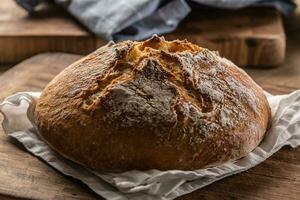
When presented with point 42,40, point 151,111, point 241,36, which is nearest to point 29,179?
Answer: point 151,111

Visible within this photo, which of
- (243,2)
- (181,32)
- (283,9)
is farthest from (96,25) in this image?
(283,9)

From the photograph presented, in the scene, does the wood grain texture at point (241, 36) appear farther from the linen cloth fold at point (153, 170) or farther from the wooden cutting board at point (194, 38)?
the linen cloth fold at point (153, 170)

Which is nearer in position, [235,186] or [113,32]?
[235,186]

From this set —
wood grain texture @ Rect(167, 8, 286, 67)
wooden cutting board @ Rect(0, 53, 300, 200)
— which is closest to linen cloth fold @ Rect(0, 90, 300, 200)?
wooden cutting board @ Rect(0, 53, 300, 200)

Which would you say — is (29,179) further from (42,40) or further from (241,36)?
(241,36)

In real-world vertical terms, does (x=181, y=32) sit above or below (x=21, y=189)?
below

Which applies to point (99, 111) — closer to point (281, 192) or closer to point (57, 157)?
point (57, 157)
